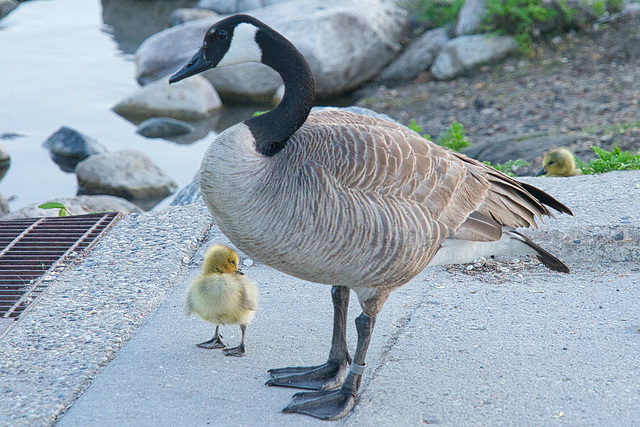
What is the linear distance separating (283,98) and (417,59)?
30.7ft

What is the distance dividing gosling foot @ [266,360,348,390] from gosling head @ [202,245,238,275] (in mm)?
654

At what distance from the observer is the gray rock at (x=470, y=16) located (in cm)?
1202

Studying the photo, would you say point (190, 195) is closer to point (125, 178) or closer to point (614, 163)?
point (125, 178)

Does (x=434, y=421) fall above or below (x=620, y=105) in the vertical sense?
Answer: above

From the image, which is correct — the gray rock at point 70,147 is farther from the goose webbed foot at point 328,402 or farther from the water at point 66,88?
the goose webbed foot at point 328,402

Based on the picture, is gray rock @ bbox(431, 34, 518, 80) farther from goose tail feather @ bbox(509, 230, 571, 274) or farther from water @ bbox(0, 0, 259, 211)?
goose tail feather @ bbox(509, 230, 571, 274)

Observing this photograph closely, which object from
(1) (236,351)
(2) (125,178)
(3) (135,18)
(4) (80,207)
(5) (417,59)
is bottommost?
(3) (135,18)

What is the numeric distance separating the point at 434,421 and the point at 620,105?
23.8 feet

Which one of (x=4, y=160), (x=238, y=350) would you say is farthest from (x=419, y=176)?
(x=4, y=160)

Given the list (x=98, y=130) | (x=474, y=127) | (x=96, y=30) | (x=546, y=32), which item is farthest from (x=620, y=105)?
(x=96, y=30)

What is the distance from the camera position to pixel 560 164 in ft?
21.6

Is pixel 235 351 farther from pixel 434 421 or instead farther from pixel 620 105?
pixel 620 105

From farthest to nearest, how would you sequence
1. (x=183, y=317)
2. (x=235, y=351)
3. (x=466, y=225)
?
(x=183, y=317), (x=235, y=351), (x=466, y=225)

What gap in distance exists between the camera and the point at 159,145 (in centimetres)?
1073
